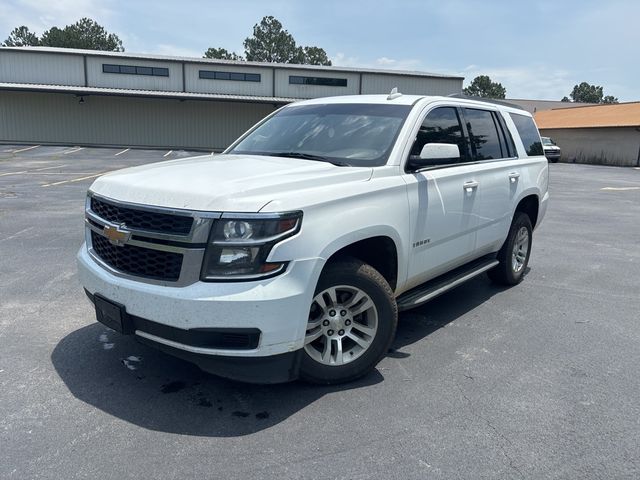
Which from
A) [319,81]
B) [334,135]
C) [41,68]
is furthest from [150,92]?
[334,135]

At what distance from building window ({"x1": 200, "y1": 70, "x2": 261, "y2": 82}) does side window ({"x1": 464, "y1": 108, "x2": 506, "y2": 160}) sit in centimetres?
3099

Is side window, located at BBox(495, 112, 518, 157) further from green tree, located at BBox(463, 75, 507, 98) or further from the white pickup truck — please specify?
green tree, located at BBox(463, 75, 507, 98)

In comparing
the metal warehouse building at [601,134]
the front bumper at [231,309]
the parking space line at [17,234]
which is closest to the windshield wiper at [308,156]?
the front bumper at [231,309]

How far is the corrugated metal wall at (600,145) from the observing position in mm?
35250

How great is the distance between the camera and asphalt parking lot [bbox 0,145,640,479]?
2.65m

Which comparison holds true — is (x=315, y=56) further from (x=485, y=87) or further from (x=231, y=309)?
(x=231, y=309)

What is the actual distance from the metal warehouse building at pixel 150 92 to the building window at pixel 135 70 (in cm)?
6

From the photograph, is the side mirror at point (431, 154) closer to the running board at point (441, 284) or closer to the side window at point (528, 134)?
the running board at point (441, 284)

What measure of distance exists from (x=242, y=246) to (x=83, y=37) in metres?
93.8

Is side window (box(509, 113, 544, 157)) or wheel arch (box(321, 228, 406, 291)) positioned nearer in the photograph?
wheel arch (box(321, 228, 406, 291))

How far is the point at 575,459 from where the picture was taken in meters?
2.71

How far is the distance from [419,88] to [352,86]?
193 inches

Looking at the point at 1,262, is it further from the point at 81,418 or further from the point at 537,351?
the point at 537,351

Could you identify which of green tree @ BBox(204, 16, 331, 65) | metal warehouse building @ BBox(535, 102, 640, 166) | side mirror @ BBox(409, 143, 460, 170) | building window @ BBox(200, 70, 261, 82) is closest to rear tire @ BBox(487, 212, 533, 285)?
side mirror @ BBox(409, 143, 460, 170)
